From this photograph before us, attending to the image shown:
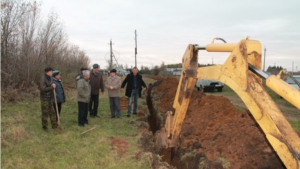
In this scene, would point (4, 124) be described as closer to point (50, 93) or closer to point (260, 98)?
point (50, 93)

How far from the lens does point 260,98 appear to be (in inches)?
108

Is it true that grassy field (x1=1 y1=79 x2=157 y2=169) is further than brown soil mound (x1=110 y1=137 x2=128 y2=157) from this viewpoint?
No

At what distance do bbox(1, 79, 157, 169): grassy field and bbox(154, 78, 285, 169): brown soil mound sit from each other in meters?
1.12

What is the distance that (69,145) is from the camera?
611 centimetres

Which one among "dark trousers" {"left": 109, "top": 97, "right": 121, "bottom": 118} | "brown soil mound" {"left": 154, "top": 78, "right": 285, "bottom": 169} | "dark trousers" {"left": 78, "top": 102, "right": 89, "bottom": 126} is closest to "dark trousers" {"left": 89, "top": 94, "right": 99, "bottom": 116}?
"dark trousers" {"left": 109, "top": 97, "right": 121, "bottom": 118}

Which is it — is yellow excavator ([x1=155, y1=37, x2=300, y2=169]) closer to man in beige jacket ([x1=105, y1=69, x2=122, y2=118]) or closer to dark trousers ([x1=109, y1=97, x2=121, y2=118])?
man in beige jacket ([x1=105, y1=69, x2=122, y2=118])

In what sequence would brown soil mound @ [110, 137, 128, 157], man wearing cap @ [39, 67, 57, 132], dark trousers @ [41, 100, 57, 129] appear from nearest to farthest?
brown soil mound @ [110, 137, 128, 157] < man wearing cap @ [39, 67, 57, 132] < dark trousers @ [41, 100, 57, 129]

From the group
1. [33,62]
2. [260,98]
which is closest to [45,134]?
[260,98]

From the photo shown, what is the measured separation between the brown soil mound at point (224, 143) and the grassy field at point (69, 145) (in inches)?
44.2

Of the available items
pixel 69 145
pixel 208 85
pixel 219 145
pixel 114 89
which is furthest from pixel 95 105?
pixel 208 85

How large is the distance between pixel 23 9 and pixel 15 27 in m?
1.04

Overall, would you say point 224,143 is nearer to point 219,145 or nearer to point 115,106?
point 219,145

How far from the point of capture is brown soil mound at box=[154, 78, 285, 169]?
15.3 ft

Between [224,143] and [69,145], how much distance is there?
3497 millimetres
